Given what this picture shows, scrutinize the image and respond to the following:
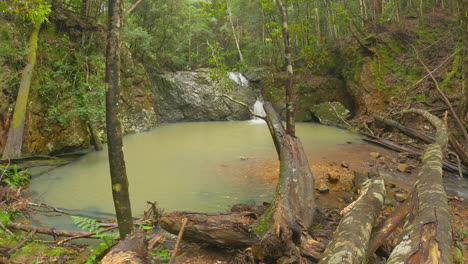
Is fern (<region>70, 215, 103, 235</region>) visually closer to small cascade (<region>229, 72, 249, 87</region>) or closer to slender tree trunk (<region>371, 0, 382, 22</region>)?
small cascade (<region>229, 72, 249, 87</region>)

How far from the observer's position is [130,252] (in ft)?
6.69

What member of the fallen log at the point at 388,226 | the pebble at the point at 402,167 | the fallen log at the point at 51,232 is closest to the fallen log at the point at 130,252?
the fallen log at the point at 51,232

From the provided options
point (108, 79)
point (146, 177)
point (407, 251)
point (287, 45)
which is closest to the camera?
point (407, 251)

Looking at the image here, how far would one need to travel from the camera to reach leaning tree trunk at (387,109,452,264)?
1593mm

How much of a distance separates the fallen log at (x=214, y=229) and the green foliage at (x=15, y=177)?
4.83 metres

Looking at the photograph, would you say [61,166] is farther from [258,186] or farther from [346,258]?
[346,258]

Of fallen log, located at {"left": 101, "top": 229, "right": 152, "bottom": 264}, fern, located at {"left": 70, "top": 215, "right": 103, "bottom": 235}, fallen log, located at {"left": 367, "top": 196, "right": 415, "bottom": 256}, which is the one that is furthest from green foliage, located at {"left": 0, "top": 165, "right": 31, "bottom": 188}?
fallen log, located at {"left": 367, "top": 196, "right": 415, "bottom": 256}

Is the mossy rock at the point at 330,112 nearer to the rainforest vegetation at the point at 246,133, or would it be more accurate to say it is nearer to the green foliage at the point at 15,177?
the rainforest vegetation at the point at 246,133

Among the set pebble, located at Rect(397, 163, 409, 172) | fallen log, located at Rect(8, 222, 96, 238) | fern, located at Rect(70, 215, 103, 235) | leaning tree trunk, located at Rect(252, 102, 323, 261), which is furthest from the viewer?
pebble, located at Rect(397, 163, 409, 172)

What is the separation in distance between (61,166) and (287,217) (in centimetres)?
762

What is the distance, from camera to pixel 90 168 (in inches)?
302

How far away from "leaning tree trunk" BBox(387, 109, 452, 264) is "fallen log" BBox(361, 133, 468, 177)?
4.22 m

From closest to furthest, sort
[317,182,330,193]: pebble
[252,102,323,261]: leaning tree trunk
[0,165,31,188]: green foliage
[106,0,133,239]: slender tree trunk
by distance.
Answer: [252,102,323,261]: leaning tree trunk < [106,0,133,239]: slender tree trunk < [317,182,330,193]: pebble < [0,165,31,188]: green foliage

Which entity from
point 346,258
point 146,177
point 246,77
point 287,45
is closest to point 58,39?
point 146,177
